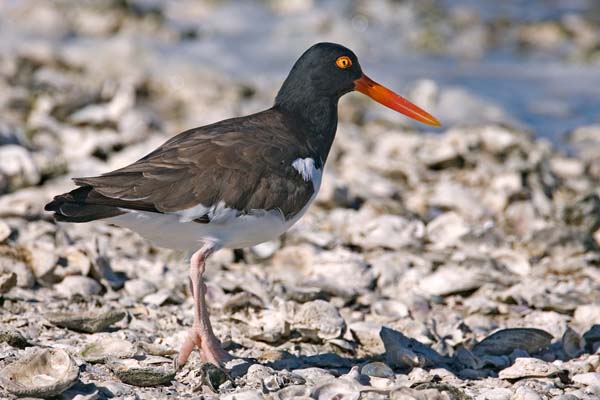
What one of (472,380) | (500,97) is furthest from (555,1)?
(472,380)

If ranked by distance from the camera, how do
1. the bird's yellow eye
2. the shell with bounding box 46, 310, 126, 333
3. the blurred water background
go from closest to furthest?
1. the shell with bounding box 46, 310, 126, 333
2. the bird's yellow eye
3. the blurred water background

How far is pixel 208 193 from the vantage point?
3.84 m

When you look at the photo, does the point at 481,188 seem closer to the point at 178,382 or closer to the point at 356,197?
the point at 356,197

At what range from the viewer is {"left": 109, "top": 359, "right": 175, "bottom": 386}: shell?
11.8ft

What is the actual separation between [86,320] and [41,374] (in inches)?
30.0

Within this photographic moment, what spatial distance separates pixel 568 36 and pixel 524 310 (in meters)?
9.82

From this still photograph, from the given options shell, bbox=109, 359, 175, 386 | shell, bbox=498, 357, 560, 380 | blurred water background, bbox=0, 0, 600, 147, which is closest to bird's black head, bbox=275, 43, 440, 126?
shell, bbox=498, 357, 560, 380

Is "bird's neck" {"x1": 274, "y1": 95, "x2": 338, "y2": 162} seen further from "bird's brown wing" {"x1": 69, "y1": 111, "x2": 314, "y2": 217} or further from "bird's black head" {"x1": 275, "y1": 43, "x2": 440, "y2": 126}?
"bird's brown wing" {"x1": 69, "y1": 111, "x2": 314, "y2": 217}

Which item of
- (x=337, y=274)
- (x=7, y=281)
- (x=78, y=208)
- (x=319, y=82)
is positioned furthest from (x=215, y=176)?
(x=337, y=274)

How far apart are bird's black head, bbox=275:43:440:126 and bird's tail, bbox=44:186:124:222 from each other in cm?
133

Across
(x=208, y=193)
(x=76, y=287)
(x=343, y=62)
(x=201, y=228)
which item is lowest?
(x=76, y=287)

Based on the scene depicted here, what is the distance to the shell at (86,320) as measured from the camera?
4105 mm

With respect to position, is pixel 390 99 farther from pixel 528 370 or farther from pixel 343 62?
pixel 528 370

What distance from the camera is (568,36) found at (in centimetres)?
1388
